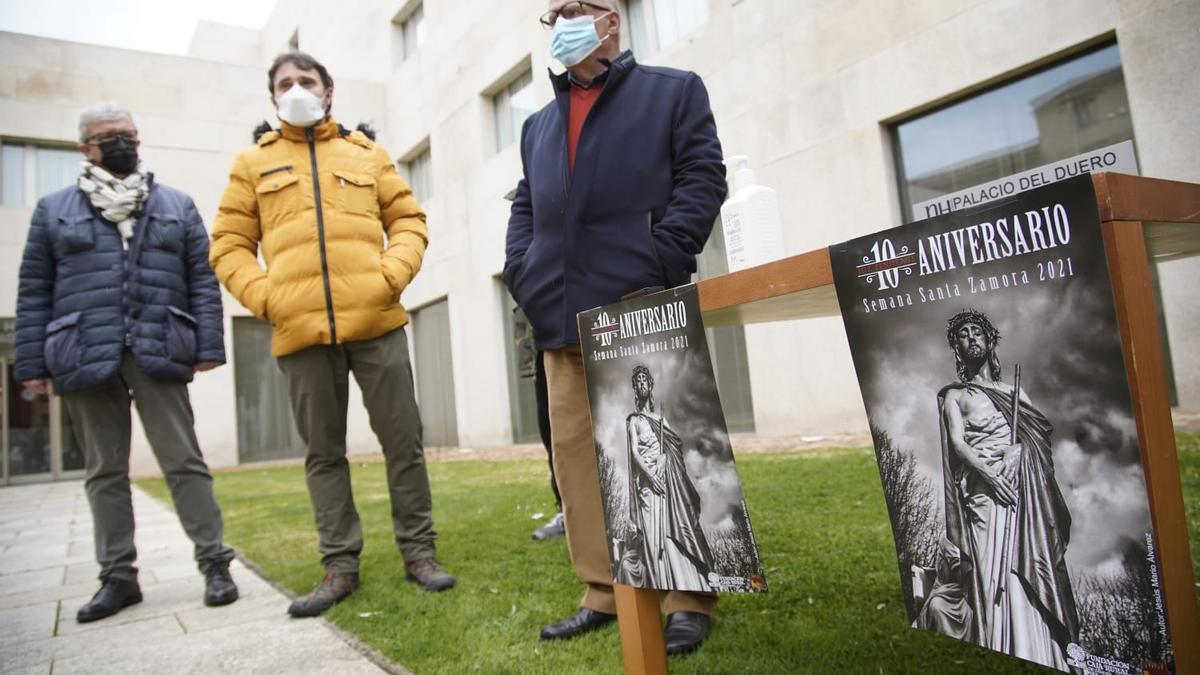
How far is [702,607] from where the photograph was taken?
1.80m

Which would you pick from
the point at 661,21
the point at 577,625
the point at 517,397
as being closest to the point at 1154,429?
the point at 577,625

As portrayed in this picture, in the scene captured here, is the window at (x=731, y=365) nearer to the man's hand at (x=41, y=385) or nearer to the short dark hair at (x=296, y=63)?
the short dark hair at (x=296, y=63)

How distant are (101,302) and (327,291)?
35.8 inches

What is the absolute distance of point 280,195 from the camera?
8.54ft

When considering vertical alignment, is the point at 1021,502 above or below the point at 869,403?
below

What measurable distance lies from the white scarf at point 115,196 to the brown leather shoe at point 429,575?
1646 mm

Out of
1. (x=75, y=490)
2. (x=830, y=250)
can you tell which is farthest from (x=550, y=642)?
(x=75, y=490)

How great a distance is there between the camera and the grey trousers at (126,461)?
2701 mm

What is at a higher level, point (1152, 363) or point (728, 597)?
point (1152, 363)

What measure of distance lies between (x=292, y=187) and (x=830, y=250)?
2156mm

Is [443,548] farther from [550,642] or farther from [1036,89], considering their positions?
[1036,89]

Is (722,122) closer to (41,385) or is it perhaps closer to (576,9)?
(576,9)

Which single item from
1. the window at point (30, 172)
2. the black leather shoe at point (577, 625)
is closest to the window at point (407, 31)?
the window at point (30, 172)

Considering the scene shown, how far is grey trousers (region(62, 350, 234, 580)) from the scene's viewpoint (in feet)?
8.86
